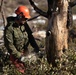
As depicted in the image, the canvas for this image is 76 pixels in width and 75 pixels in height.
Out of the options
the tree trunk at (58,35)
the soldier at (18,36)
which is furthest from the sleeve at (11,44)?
the tree trunk at (58,35)

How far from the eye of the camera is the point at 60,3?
21.3 feet

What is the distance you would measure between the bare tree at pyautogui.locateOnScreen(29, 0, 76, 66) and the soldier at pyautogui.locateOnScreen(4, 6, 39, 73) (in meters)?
0.50

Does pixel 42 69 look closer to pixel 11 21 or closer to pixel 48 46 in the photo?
pixel 48 46

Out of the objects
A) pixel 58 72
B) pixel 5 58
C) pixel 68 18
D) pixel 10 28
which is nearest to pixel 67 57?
pixel 58 72

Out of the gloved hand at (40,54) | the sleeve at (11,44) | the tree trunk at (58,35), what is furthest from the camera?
the gloved hand at (40,54)

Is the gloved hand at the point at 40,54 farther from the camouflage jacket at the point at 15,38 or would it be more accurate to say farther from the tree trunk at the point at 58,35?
the camouflage jacket at the point at 15,38

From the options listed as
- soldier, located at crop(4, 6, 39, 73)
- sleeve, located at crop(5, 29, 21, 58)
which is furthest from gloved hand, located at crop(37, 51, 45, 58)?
sleeve, located at crop(5, 29, 21, 58)

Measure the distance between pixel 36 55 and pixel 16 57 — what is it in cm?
44

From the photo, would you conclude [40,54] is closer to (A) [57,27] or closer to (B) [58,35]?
(B) [58,35]

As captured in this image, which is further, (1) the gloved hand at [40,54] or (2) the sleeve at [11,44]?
(1) the gloved hand at [40,54]

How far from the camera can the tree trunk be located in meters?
6.52

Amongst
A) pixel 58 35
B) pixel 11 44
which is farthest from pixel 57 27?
pixel 11 44

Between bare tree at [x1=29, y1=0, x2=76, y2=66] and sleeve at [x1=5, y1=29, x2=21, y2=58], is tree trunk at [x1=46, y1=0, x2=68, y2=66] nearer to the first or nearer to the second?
bare tree at [x1=29, y1=0, x2=76, y2=66]

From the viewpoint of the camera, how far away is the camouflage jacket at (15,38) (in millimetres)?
6809
